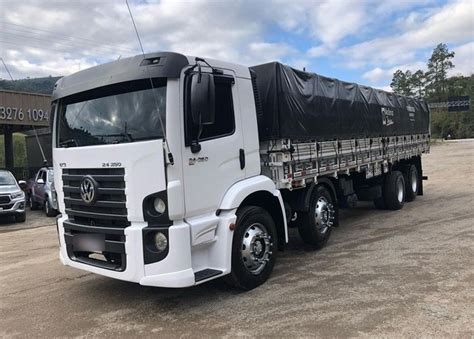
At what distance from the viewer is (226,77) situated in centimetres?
536

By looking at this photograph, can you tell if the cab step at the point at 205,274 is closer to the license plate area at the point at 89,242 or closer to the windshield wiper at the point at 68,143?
the license plate area at the point at 89,242

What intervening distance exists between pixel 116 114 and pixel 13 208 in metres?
11.1

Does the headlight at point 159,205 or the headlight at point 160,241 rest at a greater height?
the headlight at point 159,205

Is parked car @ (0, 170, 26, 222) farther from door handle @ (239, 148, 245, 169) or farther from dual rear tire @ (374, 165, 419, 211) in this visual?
door handle @ (239, 148, 245, 169)

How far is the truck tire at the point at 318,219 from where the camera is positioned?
704cm

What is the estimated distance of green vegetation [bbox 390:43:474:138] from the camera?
99.7 m

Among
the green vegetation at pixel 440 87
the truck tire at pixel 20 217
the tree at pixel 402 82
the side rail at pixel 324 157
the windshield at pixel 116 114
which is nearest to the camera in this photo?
the windshield at pixel 116 114

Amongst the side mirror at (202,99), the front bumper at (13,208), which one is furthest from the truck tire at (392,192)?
the front bumper at (13,208)

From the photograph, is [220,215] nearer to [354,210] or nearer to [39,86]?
[39,86]

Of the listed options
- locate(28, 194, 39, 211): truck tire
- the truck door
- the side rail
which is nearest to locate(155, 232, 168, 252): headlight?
the truck door

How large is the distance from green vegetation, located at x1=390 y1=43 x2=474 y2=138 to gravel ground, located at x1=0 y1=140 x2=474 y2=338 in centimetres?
10111

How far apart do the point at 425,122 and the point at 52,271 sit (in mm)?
11611

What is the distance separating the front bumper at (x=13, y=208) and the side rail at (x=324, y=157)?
35.5ft

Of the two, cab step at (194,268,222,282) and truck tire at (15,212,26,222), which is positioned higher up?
cab step at (194,268,222,282)
